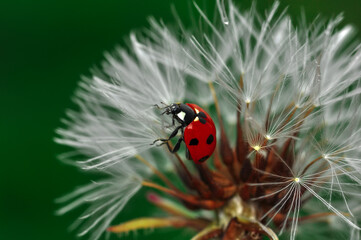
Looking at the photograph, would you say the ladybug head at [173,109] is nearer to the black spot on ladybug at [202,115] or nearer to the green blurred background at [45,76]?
the black spot on ladybug at [202,115]

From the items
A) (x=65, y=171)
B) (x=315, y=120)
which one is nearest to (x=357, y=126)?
(x=315, y=120)

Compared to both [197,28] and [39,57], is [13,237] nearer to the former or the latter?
[39,57]

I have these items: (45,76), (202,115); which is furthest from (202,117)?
(45,76)

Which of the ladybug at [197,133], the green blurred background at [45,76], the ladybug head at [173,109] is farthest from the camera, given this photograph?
the green blurred background at [45,76]

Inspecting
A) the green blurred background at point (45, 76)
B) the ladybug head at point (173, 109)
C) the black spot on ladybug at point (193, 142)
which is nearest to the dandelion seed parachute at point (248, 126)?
the ladybug head at point (173, 109)

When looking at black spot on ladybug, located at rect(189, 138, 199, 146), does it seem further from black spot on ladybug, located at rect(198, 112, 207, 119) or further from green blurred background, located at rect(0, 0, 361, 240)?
green blurred background, located at rect(0, 0, 361, 240)

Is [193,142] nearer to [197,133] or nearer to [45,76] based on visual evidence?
[197,133]
